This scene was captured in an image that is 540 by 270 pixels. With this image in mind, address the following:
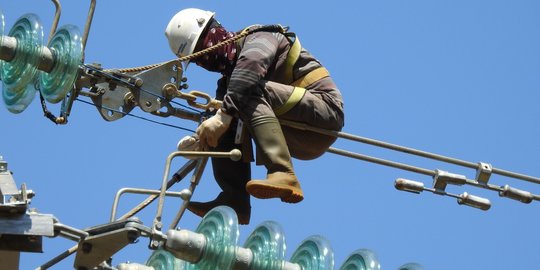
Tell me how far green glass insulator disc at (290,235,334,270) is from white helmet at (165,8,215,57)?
9.95 feet

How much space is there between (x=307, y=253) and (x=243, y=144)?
2388 mm

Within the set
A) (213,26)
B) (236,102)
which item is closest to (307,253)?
(236,102)

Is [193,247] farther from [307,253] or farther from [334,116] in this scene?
[334,116]

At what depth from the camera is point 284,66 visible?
16484mm

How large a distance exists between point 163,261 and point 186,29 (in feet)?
9.55

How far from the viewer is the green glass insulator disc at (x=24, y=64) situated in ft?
49.9

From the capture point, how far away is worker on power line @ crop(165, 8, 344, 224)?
1584 centimetres

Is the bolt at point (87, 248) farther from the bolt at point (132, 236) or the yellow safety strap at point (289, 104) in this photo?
the yellow safety strap at point (289, 104)

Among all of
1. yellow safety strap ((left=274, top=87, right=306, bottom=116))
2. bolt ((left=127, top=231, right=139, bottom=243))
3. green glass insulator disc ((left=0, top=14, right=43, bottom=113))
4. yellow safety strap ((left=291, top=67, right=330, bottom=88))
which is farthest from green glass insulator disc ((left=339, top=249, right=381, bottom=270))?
green glass insulator disc ((left=0, top=14, right=43, bottom=113))

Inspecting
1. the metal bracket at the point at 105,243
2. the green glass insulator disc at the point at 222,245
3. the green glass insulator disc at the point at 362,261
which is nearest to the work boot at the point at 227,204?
the green glass insulator disc at the point at 362,261

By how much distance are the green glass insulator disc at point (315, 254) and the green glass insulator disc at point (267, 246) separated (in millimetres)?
312

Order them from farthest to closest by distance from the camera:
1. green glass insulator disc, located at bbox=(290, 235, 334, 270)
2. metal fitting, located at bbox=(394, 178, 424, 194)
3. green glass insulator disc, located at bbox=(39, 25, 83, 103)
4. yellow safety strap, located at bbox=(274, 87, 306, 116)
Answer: yellow safety strap, located at bbox=(274, 87, 306, 116)
metal fitting, located at bbox=(394, 178, 424, 194)
green glass insulator disc, located at bbox=(39, 25, 83, 103)
green glass insulator disc, located at bbox=(290, 235, 334, 270)

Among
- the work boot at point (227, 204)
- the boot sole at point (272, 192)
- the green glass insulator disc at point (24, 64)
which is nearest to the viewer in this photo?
the green glass insulator disc at point (24, 64)

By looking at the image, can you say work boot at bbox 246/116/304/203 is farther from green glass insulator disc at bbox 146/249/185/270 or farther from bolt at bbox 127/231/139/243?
bolt at bbox 127/231/139/243
